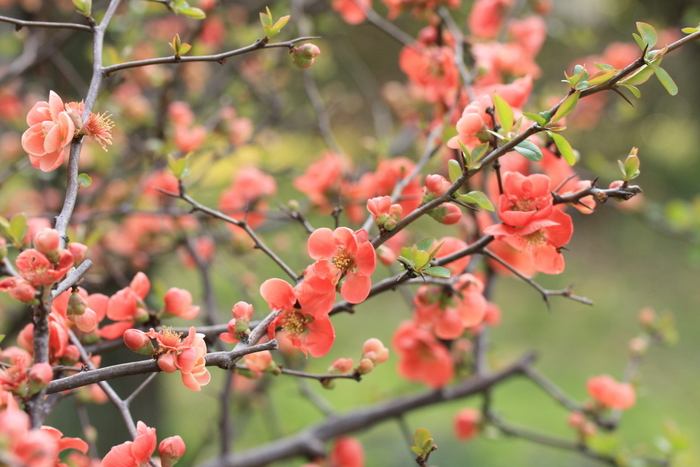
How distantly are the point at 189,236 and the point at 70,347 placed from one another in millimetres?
672

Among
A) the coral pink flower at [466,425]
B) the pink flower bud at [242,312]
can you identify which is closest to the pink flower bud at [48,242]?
the pink flower bud at [242,312]

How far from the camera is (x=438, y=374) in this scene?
3.03 feet

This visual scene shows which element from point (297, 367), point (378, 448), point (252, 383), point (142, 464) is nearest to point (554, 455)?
point (378, 448)

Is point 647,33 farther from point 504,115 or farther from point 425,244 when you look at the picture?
point 425,244

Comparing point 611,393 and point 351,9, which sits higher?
point 351,9

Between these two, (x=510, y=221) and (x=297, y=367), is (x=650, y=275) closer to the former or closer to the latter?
Answer: (x=297, y=367)

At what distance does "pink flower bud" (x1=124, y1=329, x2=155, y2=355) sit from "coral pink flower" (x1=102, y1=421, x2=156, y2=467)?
6 cm

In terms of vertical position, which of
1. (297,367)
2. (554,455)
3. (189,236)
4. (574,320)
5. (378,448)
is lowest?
(574,320)

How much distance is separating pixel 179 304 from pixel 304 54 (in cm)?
27

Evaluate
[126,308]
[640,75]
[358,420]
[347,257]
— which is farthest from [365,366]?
[358,420]

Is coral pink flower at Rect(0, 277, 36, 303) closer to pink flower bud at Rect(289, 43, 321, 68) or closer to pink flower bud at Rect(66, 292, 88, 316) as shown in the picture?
pink flower bud at Rect(66, 292, 88, 316)

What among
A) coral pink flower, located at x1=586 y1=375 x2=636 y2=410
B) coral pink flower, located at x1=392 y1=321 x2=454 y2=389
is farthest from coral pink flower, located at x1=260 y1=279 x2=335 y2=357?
coral pink flower, located at x1=586 y1=375 x2=636 y2=410

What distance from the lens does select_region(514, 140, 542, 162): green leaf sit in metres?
0.45

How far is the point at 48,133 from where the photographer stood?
1.41 feet
